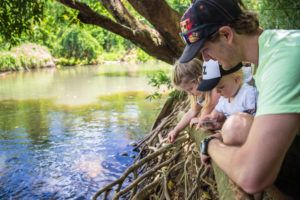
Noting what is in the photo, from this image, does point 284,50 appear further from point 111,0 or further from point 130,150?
point 130,150

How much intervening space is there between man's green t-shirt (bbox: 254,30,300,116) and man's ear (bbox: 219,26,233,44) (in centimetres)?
22

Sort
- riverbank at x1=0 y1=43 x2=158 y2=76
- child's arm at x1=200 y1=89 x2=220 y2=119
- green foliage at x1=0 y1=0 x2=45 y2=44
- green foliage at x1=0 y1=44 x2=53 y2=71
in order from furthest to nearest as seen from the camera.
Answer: riverbank at x1=0 y1=43 x2=158 y2=76
green foliage at x1=0 y1=44 x2=53 y2=71
green foliage at x1=0 y1=0 x2=45 y2=44
child's arm at x1=200 y1=89 x2=220 y2=119

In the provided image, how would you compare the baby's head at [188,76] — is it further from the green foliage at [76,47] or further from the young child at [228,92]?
the green foliage at [76,47]

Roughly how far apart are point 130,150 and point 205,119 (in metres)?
6.04

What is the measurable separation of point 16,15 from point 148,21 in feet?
6.37

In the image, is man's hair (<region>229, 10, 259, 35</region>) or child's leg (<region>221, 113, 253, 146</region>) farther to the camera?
child's leg (<region>221, 113, 253, 146</region>)

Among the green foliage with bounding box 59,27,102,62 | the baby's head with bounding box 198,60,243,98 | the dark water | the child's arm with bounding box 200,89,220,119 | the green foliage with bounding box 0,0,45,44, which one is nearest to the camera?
the baby's head with bounding box 198,60,243,98

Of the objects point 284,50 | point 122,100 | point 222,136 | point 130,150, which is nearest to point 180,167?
point 222,136

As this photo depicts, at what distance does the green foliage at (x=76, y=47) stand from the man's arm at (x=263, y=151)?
118ft

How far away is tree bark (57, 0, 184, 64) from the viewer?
5688 millimetres

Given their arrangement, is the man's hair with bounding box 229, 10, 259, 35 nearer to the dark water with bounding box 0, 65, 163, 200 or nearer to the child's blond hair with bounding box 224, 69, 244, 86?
the child's blond hair with bounding box 224, 69, 244, 86

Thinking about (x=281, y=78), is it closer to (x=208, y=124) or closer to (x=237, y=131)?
(x=237, y=131)

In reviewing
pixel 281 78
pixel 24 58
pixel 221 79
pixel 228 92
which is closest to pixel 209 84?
pixel 221 79

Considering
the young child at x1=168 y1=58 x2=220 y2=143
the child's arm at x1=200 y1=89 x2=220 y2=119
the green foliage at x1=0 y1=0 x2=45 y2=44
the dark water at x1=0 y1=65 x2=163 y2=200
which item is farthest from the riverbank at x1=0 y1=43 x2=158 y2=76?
the child's arm at x1=200 y1=89 x2=220 y2=119
